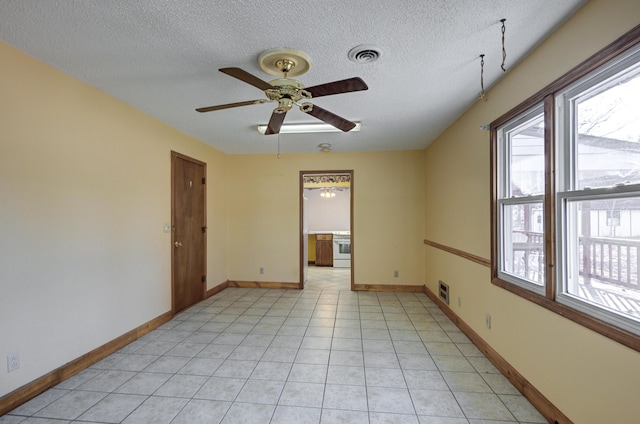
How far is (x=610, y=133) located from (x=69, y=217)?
367cm

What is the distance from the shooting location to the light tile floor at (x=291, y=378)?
1870mm

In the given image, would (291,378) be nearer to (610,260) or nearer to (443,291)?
(610,260)

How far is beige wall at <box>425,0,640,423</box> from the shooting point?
1.36 meters

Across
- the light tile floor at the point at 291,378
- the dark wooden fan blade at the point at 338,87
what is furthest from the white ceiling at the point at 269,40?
the light tile floor at the point at 291,378

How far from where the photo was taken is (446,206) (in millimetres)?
3770

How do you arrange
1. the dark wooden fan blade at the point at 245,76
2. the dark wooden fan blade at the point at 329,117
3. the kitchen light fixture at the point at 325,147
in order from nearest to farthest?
1. the dark wooden fan blade at the point at 245,76
2. the dark wooden fan blade at the point at 329,117
3. the kitchen light fixture at the point at 325,147

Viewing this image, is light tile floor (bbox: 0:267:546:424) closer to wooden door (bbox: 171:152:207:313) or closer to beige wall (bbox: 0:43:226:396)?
beige wall (bbox: 0:43:226:396)

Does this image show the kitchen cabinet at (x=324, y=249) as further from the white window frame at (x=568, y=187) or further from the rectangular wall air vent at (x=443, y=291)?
the white window frame at (x=568, y=187)

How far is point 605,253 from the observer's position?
1506mm

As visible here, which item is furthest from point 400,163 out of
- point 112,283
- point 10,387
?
point 10,387

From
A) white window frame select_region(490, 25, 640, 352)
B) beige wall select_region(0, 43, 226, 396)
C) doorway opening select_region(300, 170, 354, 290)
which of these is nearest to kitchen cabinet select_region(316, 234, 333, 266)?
doorway opening select_region(300, 170, 354, 290)

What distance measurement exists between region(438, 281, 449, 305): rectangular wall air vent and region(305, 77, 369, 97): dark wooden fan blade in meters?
3.00

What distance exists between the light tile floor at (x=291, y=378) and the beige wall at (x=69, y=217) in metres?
0.39

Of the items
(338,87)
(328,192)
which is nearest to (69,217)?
(338,87)
